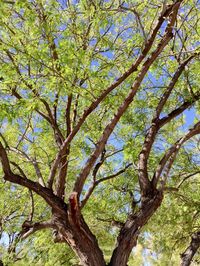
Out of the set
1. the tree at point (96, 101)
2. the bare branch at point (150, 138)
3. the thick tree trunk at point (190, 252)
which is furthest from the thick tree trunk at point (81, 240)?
the thick tree trunk at point (190, 252)

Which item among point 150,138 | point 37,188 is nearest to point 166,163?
point 150,138

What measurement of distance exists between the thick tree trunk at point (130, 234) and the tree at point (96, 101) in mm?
17

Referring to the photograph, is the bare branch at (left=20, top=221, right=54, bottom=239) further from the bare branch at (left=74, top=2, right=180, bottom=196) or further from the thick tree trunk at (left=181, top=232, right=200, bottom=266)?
the thick tree trunk at (left=181, top=232, right=200, bottom=266)

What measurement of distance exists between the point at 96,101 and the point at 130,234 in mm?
2418

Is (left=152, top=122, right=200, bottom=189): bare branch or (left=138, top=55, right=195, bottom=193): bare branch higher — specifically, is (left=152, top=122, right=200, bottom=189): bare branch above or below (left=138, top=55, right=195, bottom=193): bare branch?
below

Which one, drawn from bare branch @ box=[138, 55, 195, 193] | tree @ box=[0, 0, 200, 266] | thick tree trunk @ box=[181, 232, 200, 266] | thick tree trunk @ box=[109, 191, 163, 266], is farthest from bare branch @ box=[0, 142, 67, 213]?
thick tree trunk @ box=[181, 232, 200, 266]

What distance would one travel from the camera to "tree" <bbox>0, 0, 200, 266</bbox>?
592 centimetres

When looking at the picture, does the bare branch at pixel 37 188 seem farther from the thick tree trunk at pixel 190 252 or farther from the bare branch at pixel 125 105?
the thick tree trunk at pixel 190 252

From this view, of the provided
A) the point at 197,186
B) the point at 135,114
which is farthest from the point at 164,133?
the point at 197,186

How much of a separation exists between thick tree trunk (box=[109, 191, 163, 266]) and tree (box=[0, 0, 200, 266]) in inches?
0.7

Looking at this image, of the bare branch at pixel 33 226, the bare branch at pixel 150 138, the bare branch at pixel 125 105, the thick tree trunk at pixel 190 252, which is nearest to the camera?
the bare branch at pixel 125 105

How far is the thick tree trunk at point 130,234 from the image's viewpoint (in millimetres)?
5949

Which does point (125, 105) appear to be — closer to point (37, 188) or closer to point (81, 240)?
point (37, 188)

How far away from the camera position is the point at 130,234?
6.00 metres
